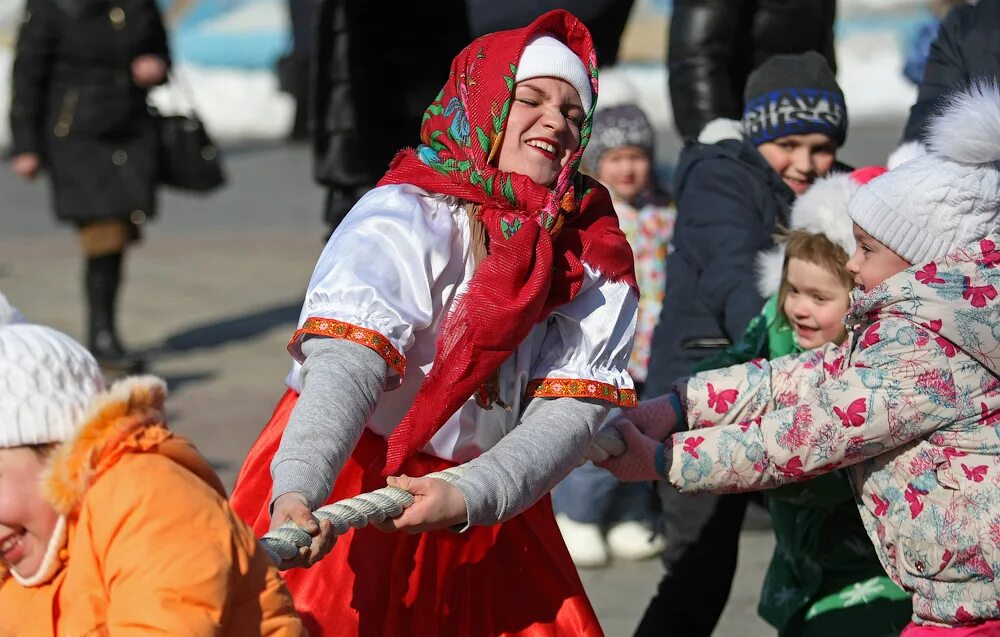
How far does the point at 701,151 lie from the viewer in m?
4.17

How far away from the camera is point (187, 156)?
7652 millimetres


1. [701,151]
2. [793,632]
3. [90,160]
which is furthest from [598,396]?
[90,160]

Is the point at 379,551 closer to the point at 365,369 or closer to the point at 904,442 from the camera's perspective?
the point at 365,369

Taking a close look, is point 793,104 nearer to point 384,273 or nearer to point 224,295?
point 384,273

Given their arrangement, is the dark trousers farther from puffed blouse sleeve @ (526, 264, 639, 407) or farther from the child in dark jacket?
puffed blouse sleeve @ (526, 264, 639, 407)

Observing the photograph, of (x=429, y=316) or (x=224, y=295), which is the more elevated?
(x=429, y=316)

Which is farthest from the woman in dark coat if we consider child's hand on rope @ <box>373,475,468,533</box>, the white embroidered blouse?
child's hand on rope @ <box>373,475,468,533</box>

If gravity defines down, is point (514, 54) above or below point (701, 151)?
above

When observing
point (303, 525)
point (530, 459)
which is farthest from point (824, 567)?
point (303, 525)

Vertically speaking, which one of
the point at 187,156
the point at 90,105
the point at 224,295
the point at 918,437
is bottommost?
the point at 224,295

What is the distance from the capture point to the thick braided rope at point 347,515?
211cm

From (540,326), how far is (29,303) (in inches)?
284

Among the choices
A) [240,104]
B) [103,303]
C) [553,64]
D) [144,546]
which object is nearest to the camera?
[144,546]

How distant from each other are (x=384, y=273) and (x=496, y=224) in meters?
0.24
